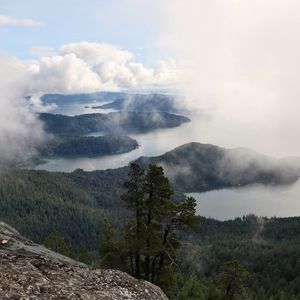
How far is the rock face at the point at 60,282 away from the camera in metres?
20.1

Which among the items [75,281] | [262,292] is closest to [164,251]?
[75,281]

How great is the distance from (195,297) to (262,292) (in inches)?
4309

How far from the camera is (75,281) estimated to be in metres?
23.0

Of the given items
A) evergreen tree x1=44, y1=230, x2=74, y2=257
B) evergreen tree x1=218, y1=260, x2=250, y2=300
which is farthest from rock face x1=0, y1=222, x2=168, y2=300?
evergreen tree x1=44, y1=230, x2=74, y2=257

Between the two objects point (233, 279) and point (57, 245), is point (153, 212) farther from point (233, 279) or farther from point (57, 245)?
point (57, 245)

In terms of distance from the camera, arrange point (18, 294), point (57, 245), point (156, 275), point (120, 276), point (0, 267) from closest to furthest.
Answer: point (18, 294)
point (0, 267)
point (120, 276)
point (156, 275)
point (57, 245)

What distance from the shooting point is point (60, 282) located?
22.0 m

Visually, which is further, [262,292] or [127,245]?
[262,292]

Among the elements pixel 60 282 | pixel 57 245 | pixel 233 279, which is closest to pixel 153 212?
pixel 60 282

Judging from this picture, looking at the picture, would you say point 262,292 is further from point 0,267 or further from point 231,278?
point 0,267

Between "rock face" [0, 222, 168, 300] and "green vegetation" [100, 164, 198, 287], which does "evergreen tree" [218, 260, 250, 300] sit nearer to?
"green vegetation" [100, 164, 198, 287]

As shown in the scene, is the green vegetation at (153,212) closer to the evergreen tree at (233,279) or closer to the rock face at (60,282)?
the rock face at (60,282)

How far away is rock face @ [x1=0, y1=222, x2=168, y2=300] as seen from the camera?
791 inches

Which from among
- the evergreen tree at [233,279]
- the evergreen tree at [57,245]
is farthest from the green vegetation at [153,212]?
the evergreen tree at [57,245]
